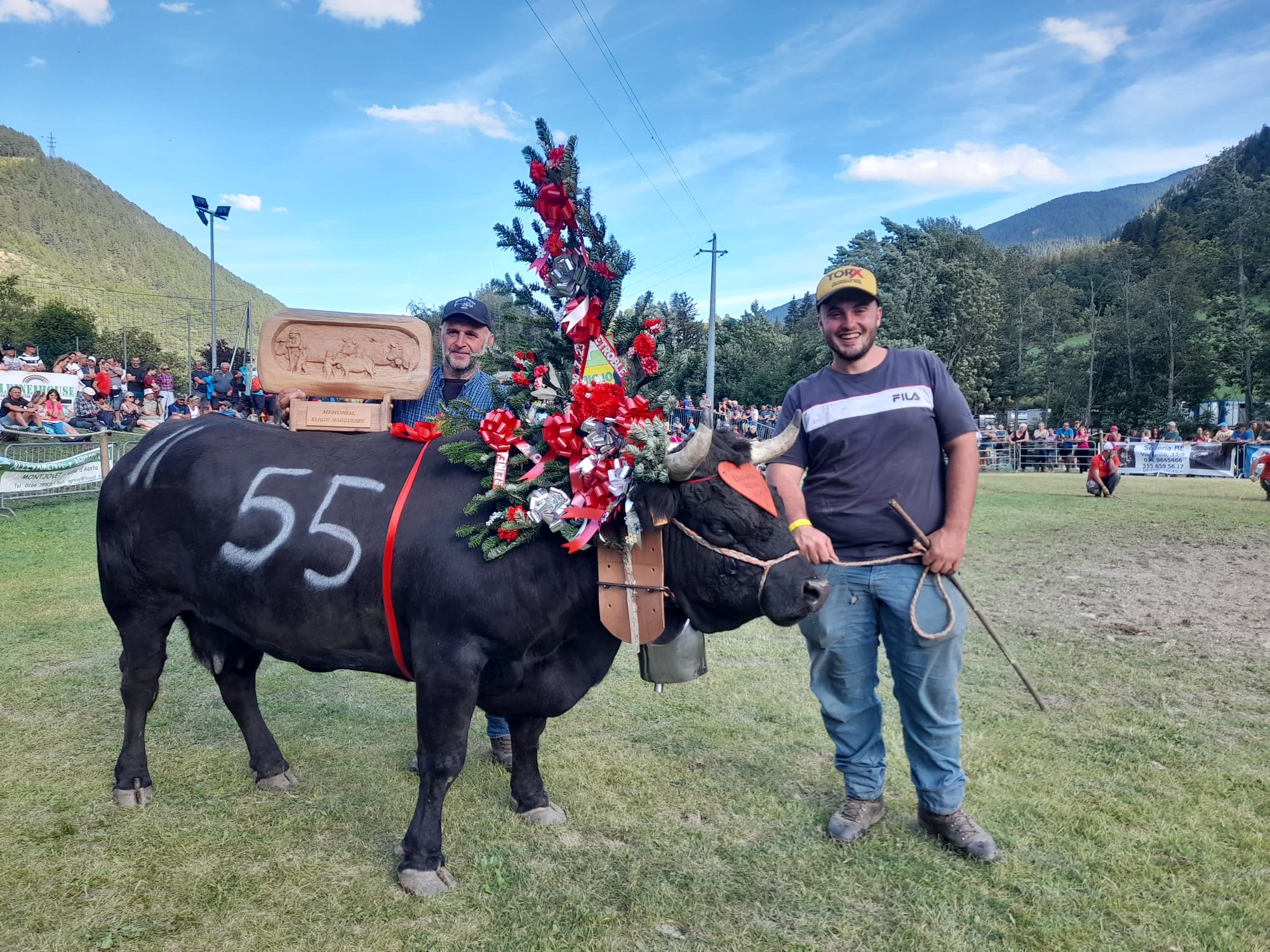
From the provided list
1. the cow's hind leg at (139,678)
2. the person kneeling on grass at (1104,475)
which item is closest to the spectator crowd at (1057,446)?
the person kneeling on grass at (1104,475)

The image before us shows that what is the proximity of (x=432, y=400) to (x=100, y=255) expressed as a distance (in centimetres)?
14459

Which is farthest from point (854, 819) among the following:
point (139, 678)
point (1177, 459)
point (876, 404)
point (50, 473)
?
point (1177, 459)

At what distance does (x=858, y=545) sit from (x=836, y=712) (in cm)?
79

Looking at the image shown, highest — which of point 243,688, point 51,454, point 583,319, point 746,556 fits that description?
point 583,319

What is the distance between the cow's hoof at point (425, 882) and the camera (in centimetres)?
330

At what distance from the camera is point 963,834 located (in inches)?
139

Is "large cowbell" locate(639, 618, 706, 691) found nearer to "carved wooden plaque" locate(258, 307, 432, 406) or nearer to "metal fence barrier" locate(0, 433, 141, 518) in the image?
"carved wooden plaque" locate(258, 307, 432, 406)

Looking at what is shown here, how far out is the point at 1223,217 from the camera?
63312 millimetres

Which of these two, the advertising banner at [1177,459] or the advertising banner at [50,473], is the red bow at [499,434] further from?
the advertising banner at [1177,459]

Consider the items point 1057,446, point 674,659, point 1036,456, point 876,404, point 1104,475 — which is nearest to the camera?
point 876,404

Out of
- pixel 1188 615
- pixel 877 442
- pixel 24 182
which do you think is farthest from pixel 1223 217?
pixel 24 182

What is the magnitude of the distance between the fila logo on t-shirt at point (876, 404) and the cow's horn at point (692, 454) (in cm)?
75

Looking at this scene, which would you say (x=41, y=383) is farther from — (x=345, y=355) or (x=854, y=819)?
(x=854, y=819)

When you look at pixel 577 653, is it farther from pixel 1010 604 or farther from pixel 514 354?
pixel 1010 604
